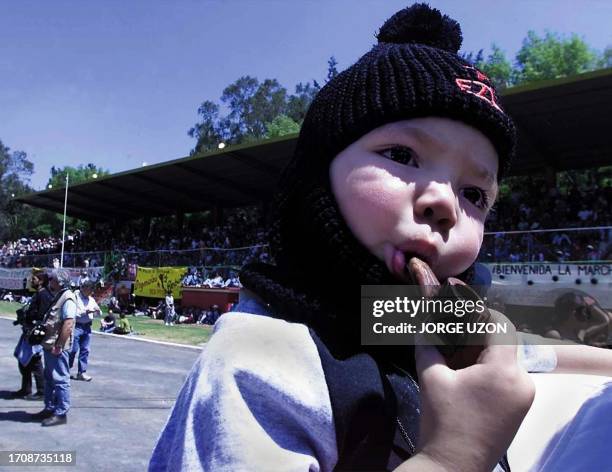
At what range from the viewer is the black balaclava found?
1.08 metres

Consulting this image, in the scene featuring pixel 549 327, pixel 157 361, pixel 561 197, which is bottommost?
pixel 157 361

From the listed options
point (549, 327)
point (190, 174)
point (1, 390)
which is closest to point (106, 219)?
point (190, 174)

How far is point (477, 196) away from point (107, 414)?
6211mm

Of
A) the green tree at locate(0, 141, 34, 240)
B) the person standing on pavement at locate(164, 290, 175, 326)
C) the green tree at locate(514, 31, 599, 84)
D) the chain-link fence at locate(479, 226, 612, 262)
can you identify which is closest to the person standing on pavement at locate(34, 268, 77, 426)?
the chain-link fence at locate(479, 226, 612, 262)

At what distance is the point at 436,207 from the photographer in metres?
1.06

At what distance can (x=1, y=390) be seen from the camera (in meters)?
7.62

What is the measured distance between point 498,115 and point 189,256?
816 inches

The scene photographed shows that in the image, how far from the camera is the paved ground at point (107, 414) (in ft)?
16.7

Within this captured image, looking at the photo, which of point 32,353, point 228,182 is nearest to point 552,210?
point 228,182

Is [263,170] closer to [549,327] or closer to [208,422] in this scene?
[549,327]

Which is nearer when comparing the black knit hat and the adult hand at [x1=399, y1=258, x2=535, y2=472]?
the adult hand at [x1=399, y1=258, x2=535, y2=472]

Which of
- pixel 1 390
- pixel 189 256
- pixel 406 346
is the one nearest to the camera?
pixel 406 346

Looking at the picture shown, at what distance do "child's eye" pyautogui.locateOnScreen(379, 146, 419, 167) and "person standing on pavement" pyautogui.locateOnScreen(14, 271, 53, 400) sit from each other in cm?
671

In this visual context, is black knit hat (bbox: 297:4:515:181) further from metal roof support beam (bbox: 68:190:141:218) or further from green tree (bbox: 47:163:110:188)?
green tree (bbox: 47:163:110:188)
